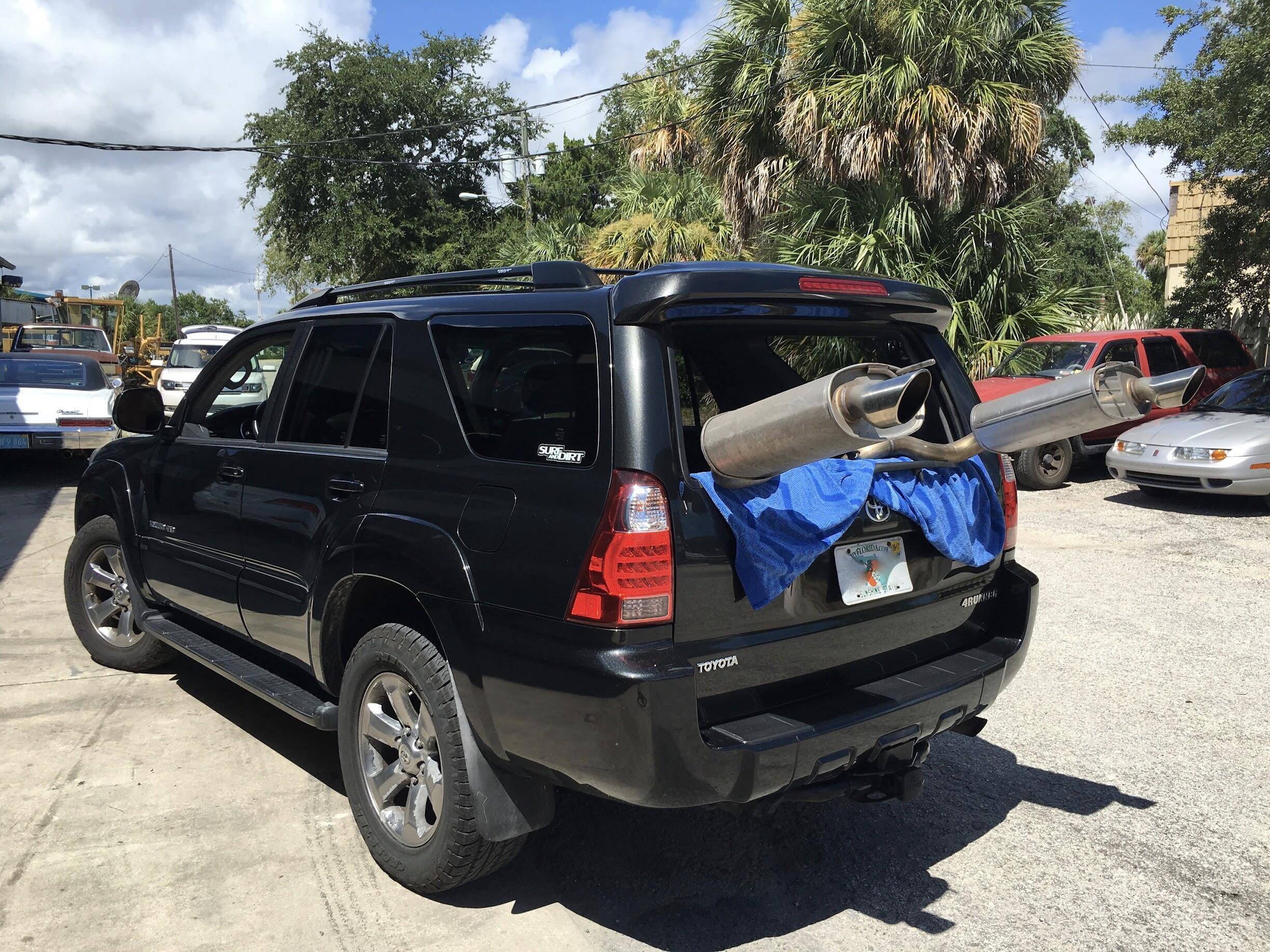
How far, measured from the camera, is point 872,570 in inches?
120

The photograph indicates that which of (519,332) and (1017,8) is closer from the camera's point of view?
(519,332)

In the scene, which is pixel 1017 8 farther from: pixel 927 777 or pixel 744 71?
pixel 927 777

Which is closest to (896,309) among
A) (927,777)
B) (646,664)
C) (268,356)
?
(646,664)

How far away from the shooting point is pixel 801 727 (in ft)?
9.11

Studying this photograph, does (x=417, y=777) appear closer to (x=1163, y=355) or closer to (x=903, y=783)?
(x=903, y=783)

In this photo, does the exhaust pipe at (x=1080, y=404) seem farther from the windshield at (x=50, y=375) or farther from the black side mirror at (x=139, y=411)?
the windshield at (x=50, y=375)

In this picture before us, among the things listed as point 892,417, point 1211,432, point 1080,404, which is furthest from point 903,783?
point 1211,432

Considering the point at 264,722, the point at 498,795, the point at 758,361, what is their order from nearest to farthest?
the point at 498,795, the point at 758,361, the point at 264,722

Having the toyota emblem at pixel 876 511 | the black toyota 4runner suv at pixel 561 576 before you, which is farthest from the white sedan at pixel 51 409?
the toyota emblem at pixel 876 511

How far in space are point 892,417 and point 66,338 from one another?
25372 mm

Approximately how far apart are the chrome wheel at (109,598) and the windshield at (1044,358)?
33.0 feet

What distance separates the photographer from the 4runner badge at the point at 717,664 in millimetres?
2682

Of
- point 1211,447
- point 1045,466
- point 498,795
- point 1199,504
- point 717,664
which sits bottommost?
point 1199,504

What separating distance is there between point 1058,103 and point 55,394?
1315cm
